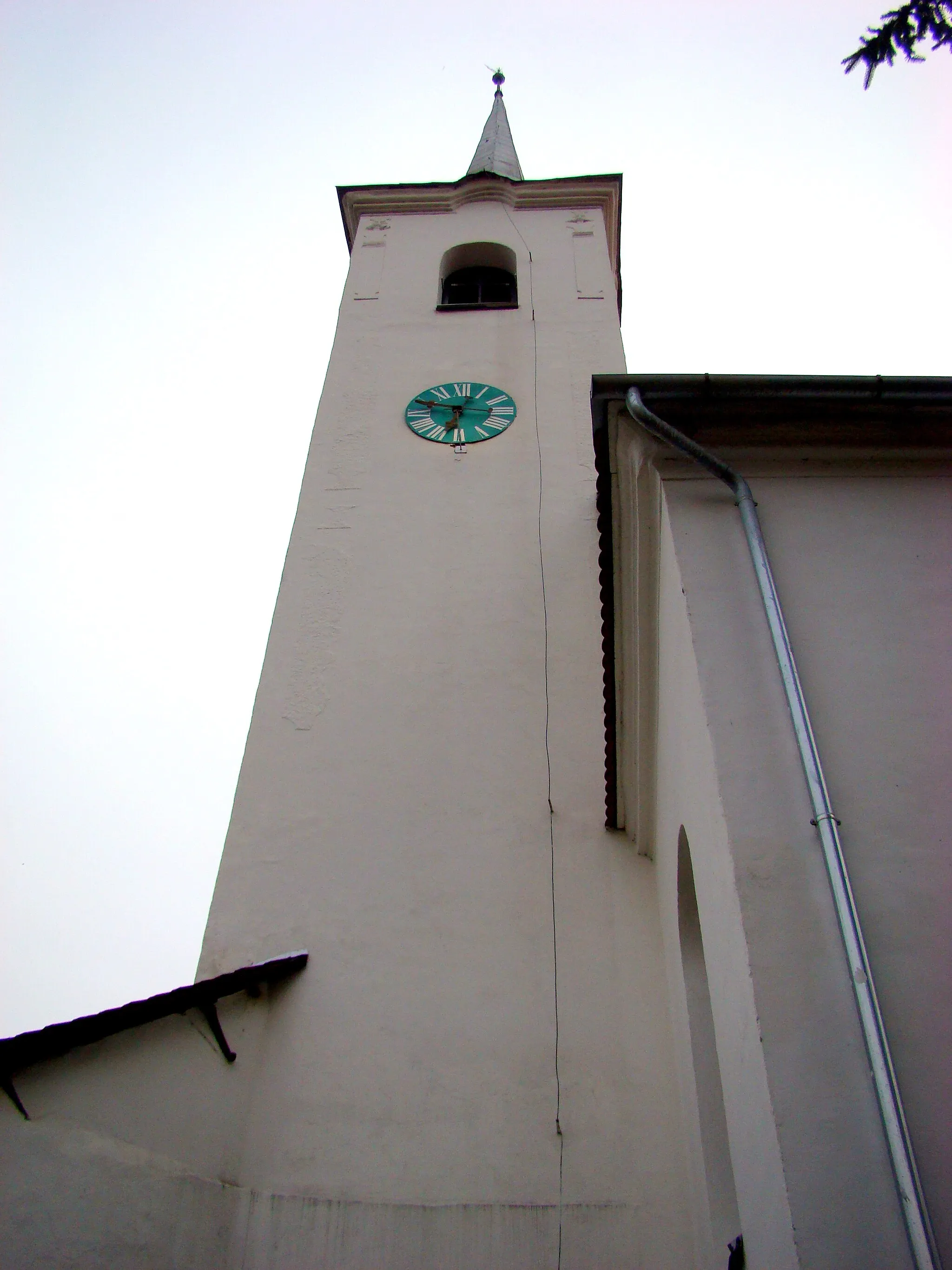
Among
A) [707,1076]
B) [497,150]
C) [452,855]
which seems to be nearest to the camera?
[707,1076]

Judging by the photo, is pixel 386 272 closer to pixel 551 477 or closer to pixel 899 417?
pixel 551 477

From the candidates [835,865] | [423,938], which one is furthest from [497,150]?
[835,865]

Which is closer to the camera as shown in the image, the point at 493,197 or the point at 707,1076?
the point at 707,1076

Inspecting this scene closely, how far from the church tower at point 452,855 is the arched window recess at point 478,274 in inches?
83.5

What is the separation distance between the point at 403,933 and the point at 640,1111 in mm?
1664

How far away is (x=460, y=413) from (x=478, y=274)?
14.4 feet

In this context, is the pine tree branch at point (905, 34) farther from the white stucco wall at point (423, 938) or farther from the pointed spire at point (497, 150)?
the pointed spire at point (497, 150)

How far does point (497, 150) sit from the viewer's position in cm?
1862

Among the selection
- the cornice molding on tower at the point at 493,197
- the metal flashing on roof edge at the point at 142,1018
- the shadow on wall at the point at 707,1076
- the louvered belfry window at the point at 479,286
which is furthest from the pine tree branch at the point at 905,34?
the cornice molding on tower at the point at 493,197

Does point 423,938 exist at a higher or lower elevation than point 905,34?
lower

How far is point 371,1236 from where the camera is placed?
4.91 metres

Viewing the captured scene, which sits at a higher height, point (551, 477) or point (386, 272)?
point (386, 272)

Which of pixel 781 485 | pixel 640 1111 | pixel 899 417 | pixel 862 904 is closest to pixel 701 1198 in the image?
pixel 640 1111

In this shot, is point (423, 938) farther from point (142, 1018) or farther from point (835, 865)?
point (835, 865)
